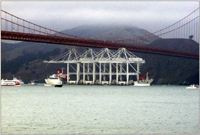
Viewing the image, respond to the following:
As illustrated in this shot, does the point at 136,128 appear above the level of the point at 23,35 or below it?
below

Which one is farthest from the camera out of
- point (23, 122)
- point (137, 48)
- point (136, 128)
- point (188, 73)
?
point (188, 73)

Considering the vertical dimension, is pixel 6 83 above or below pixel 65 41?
below

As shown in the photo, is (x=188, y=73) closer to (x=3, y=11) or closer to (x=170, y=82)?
(x=170, y=82)

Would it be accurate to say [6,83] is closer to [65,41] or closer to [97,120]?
[65,41]

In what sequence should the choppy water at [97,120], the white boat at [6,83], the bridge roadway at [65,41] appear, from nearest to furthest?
1. the choppy water at [97,120]
2. the bridge roadway at [65,41]
3. the white boat at [6,83]

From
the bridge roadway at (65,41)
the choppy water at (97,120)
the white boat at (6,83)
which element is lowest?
the choppy water at (97,120)

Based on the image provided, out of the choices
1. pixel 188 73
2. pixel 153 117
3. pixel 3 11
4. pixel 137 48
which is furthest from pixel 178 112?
pixel 188 73

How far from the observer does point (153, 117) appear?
44031 mm

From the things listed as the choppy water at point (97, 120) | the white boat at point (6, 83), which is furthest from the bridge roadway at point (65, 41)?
the choppy water at point (97, 120)

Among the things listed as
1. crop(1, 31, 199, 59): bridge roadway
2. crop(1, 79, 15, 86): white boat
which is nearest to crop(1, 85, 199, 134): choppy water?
crop(1, 31, 199, 59): bridge roadway

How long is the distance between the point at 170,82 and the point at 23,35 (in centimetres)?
8719

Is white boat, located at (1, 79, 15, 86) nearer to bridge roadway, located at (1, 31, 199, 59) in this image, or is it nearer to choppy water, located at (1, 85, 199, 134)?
bridge roadway, located at (1, 31, 199, 59)

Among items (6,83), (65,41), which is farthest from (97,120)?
(6,83)

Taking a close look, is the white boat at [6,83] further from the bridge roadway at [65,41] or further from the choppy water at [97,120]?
the choppy water at [97,120]
